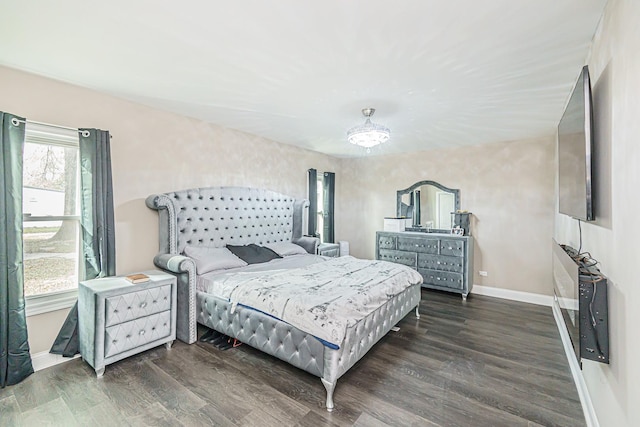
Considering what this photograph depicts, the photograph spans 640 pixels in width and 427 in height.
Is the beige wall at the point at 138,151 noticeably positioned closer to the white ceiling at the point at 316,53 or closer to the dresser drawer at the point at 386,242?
the white ceiling at the point at 316,53

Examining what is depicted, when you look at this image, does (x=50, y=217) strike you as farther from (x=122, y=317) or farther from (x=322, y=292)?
(x=322, y=292)

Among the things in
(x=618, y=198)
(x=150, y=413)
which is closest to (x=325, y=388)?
(x=150, y=413)

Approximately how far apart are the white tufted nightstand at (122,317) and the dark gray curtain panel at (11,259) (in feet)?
1.31

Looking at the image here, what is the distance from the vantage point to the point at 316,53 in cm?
217

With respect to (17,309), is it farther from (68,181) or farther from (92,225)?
(68,181)

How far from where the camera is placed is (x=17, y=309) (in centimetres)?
239

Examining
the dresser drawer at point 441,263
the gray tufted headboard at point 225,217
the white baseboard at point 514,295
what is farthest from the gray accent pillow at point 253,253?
the white baseboard at point 514,295

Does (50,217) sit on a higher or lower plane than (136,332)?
higher

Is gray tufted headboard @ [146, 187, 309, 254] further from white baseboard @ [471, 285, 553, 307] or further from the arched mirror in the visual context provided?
white baseboard @ [471, 285, 553, 307]

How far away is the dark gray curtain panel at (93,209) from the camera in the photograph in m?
2.76

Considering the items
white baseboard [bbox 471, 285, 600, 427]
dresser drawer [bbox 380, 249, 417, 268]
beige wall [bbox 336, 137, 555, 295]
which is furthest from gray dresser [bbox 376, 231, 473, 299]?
beige wall [bbox 336, 137, 555, 295]

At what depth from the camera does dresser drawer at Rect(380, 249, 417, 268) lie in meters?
5.19

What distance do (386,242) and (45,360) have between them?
15.7ft

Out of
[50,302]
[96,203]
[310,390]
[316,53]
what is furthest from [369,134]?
[50,302]
